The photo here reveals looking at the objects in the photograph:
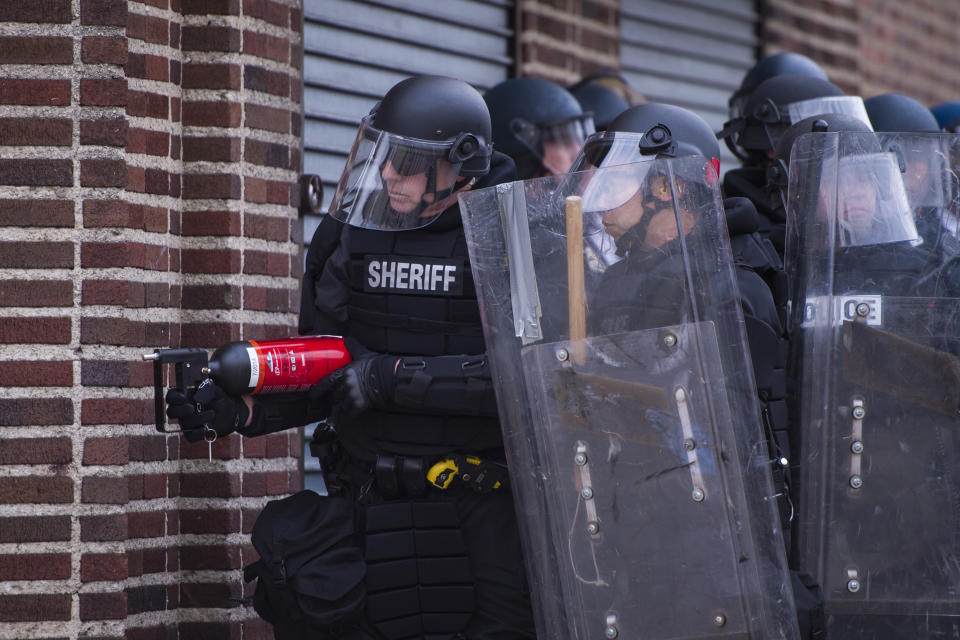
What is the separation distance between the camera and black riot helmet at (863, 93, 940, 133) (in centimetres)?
516

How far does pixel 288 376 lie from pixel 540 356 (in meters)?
0.70

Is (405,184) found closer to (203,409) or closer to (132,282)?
(203,409)

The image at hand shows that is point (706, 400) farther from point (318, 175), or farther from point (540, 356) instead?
point (318, 175)

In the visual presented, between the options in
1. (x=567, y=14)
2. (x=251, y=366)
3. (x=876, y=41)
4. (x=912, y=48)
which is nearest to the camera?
(x=251, y=366)

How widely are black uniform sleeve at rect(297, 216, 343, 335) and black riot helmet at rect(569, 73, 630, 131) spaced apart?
2226 millimetres

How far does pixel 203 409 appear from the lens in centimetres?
301

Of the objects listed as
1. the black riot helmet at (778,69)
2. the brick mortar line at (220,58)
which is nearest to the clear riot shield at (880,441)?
the brick mortar line at (220,58)

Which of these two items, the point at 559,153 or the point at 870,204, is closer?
the point at 870,204

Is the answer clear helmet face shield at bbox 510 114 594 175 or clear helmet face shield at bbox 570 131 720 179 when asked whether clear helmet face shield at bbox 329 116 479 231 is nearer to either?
clear helmet face shield at bbox 570 131 720 179

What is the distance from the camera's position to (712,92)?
6816mm

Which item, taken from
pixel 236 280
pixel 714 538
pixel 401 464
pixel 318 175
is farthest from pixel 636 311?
pixel 318 175

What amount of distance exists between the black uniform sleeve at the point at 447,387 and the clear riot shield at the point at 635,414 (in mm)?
221

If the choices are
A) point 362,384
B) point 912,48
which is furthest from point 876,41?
point 362,384

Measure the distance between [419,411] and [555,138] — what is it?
234 centimetres
